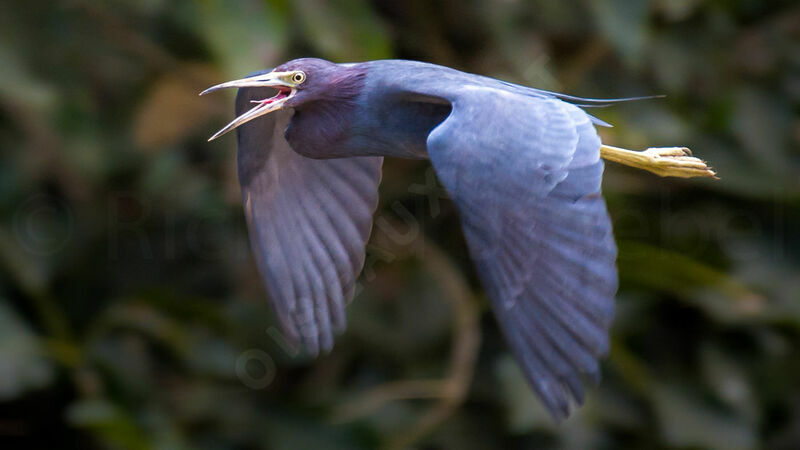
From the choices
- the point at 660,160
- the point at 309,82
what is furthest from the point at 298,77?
the point at 660,160

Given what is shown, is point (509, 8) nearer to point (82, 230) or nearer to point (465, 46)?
point (465, 46)

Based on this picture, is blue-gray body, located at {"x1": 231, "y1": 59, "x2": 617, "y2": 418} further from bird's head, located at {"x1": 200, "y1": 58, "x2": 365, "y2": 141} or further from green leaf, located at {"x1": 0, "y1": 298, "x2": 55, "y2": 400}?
green leaf, located at {"x1": 0, "y1": 298, "x2": 55, "y2": 400}

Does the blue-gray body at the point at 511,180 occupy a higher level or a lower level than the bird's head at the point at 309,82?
lower

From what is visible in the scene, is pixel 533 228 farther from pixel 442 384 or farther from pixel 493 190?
pixel 442 384

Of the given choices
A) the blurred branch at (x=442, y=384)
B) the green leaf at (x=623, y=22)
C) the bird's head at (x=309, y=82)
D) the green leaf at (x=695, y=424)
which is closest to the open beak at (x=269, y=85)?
the bird's head at (x=309, y=82)

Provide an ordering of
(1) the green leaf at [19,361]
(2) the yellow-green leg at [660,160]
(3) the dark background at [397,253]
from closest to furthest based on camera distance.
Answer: (2) the yellow-green leg at [660,160] → (1) the green leaf at [19,361] → (3) the dark background at [397,253]

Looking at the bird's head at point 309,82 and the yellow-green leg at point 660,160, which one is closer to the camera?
the bird's head at point 309,82

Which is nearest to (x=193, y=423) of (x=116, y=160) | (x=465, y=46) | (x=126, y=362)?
(x=126, y=362)

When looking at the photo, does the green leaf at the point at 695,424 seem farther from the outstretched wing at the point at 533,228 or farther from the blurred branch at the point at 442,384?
the outstretched wing at the point at 533,228
